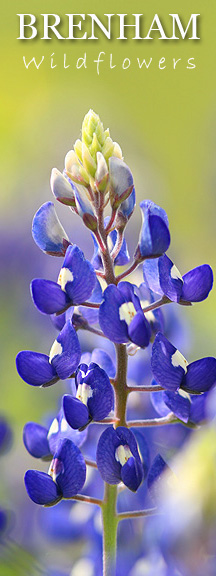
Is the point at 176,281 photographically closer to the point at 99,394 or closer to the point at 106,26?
the point at 99,394

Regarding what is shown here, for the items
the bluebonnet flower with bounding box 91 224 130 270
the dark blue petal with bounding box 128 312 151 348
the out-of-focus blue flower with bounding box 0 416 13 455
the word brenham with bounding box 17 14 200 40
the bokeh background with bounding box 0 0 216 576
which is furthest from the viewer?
the bokeh background with bounding box 0 0 216 576

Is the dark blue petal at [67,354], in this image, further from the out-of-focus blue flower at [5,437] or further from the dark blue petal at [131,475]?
the out-of-focus blue flower at [5,437]

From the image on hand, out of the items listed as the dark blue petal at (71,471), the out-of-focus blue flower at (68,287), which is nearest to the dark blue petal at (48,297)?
the out-of-focus blue flower at (68,287)

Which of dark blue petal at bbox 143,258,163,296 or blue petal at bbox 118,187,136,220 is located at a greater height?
blue petal at bbox 118,187,136,220

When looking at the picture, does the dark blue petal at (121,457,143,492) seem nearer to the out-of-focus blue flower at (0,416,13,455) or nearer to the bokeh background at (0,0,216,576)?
the out-of-focus blue flower at (0,416,13,455)

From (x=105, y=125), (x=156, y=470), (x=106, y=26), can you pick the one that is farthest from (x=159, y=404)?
(x=105, y=125)

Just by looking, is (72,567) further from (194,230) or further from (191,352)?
(194,230)

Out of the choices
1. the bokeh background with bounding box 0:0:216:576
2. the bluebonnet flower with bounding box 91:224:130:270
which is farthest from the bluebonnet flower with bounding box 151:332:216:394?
the bokeh background with bounding box 0:0:216:576

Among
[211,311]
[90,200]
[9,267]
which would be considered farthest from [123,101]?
[90,200]
